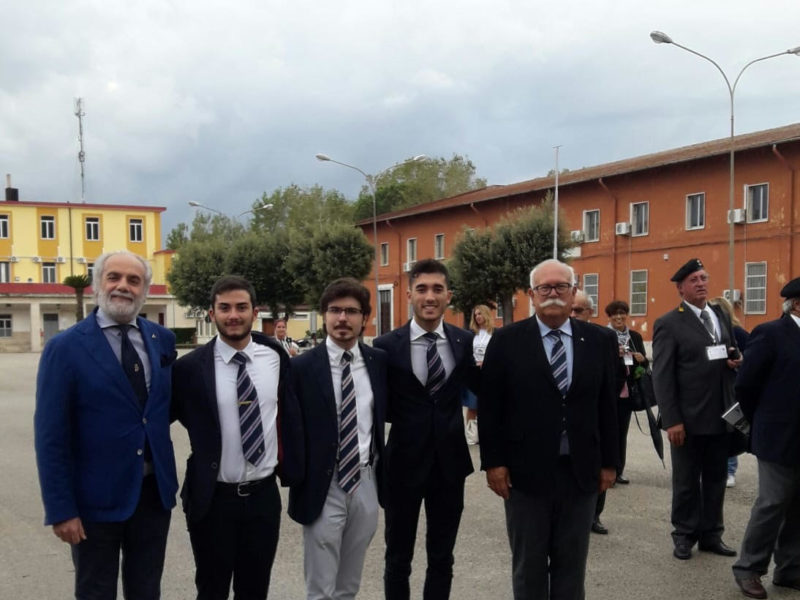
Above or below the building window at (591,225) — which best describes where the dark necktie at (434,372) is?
below

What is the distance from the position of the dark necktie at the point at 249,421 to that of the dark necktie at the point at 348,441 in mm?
400

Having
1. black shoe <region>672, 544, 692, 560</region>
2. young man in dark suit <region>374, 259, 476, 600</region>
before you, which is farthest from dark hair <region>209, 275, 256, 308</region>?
black shoe <region>672, 544, 692, 560</region>

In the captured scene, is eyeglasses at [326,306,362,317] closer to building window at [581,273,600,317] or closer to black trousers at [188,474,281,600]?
black trousers at [188,474,281,600]

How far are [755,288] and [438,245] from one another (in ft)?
64.7

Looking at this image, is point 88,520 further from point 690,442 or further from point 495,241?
point 495,241

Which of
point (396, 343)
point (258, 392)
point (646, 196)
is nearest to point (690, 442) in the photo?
point (396, 343)

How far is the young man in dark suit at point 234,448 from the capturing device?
12.0 feet

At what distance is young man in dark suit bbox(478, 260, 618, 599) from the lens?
12.9 feet

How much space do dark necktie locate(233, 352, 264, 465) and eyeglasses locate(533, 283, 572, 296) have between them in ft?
5.04

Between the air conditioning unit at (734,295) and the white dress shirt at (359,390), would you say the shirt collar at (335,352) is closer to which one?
the white dress shirt at (359,390)

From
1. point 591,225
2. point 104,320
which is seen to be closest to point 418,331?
point 104,320

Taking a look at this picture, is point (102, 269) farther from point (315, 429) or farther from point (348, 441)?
point (348, 441)

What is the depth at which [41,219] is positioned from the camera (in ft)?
213

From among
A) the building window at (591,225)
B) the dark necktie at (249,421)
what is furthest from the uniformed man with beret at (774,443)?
the building window at (591,225)
